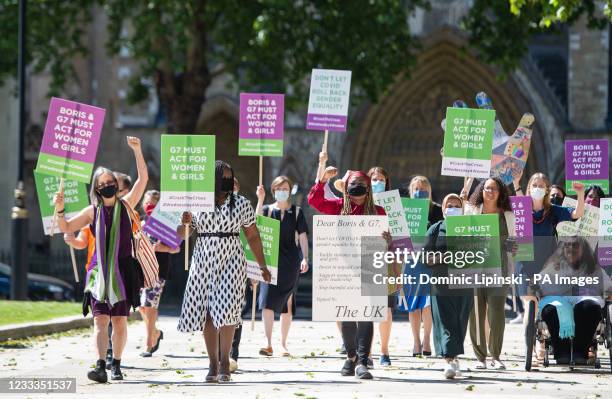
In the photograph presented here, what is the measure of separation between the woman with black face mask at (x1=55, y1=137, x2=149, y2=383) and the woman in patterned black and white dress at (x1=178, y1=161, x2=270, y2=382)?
1.63ft

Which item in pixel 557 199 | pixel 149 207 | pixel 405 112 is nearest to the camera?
pixel 149 207

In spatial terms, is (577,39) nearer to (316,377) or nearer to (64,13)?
(64,13)

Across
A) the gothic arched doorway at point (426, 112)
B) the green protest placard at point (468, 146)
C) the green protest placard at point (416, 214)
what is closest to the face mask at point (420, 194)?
the green protest placard at point (416, 214)

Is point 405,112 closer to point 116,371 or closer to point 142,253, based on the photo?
point 142,253

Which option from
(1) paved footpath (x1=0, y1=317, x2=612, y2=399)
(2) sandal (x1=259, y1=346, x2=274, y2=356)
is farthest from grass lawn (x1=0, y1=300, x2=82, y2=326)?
(2) sandal (x1=259, y1=346, x2=274, y2=356)

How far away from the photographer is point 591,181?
15.1m

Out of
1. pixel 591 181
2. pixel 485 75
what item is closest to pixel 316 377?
pixel 591 181

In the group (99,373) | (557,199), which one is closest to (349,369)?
(99,373)

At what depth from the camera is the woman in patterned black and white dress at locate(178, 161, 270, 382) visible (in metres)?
11.2

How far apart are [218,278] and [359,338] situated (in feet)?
4.35

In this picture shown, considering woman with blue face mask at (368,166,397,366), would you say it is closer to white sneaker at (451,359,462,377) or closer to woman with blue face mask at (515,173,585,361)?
white sneaker at (451,359,462,377)

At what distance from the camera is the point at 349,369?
469 inches

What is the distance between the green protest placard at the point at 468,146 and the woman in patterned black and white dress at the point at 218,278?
9.31 feet

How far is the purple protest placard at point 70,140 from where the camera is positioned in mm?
12945
